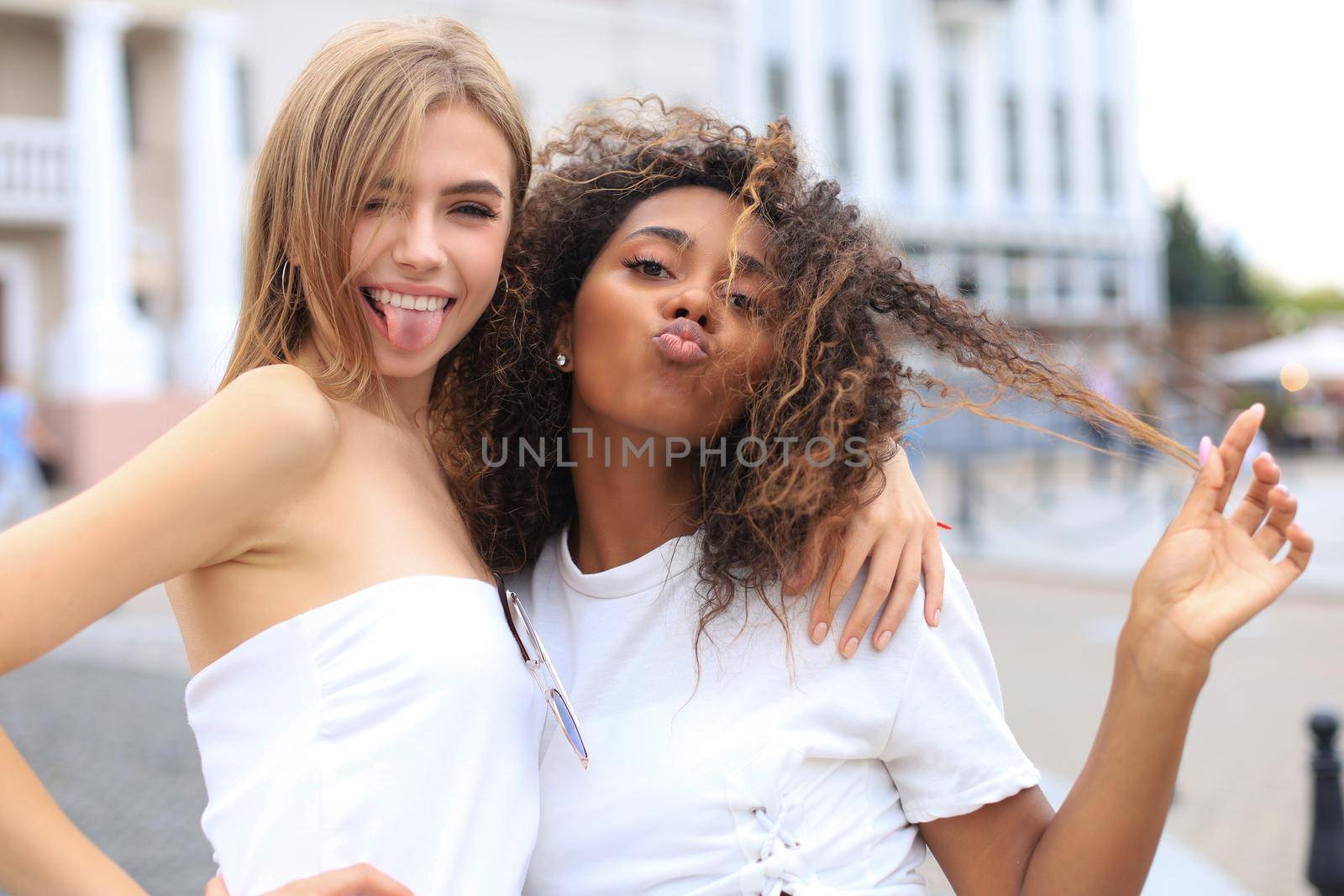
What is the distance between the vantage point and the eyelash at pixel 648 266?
78.2 inches

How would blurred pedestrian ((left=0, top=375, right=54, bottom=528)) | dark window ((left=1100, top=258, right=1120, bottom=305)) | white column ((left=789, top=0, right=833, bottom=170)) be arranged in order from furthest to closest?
dark window ((left=1100, top=258, right=1120, bottom=305)) → white column ((left=789, top=0, right=833, bottom=170)) → blurred pedestrian ((left=0, top=375, right=54, bottom=528))

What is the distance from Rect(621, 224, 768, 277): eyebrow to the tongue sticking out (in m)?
0.38

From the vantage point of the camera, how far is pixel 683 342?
6.30 ft

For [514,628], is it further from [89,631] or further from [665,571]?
[89,631]

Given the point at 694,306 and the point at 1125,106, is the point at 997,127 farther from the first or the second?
the point at 694,306

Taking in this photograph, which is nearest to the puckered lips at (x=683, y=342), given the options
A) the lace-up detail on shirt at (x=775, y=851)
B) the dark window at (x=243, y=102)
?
the lace-up detail on shirt at (x=775, y=851)

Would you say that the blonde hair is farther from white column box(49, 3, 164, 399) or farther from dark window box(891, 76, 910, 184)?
dark window box(891, 76, 910, 184)

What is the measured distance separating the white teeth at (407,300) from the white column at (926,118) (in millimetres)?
28847

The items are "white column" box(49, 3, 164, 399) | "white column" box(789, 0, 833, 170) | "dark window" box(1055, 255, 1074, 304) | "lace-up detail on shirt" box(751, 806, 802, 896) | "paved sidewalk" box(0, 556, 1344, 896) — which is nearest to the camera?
"lace-up detail on shirt" box(751, 806, 802, 896)

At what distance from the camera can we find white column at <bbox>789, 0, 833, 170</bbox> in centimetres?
2789

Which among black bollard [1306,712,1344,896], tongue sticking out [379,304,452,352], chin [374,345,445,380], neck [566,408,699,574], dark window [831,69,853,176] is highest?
dark window [831,69,853,176]

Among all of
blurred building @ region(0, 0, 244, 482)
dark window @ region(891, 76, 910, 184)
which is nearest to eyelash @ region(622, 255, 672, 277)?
blurred building @ region(0, 0, 244, 482)

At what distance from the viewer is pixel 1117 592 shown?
1045 cm

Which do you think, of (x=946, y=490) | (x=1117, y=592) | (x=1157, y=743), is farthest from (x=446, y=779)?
(x=946, y=490)
